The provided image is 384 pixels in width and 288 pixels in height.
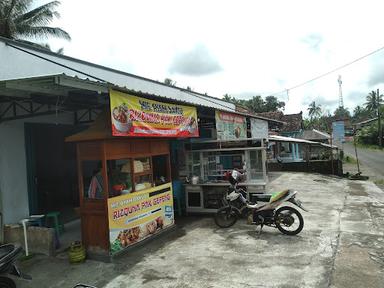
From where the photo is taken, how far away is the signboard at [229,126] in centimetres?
917

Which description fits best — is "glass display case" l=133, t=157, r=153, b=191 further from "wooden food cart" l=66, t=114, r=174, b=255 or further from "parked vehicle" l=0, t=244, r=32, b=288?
"parked vehicle" l=0, t=244, r=32, b=288

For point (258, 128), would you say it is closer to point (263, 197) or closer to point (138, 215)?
point (263, 197)

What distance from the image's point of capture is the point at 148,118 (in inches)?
258

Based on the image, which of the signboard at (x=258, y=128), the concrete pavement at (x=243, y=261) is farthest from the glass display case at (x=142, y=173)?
the signboard at (x=258, y=128)

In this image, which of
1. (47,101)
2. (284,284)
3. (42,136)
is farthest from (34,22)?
(284,284)

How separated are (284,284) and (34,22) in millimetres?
23047

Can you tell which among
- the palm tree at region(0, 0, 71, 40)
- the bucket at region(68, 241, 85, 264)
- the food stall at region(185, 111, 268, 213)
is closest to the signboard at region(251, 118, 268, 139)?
the food stall at region(185, 111, 268, 213)

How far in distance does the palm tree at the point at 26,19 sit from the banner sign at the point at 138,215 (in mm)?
17442

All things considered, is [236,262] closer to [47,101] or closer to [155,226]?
[155,226]

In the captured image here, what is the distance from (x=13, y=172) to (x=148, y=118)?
3446mm

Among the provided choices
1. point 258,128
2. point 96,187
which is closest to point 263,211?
point 96,187

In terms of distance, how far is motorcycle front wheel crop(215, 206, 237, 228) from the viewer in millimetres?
7879

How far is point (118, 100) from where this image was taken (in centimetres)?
570

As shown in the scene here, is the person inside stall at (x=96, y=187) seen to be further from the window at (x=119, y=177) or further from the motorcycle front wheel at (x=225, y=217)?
the motorcycle front wheel at (x=225, y=217)
